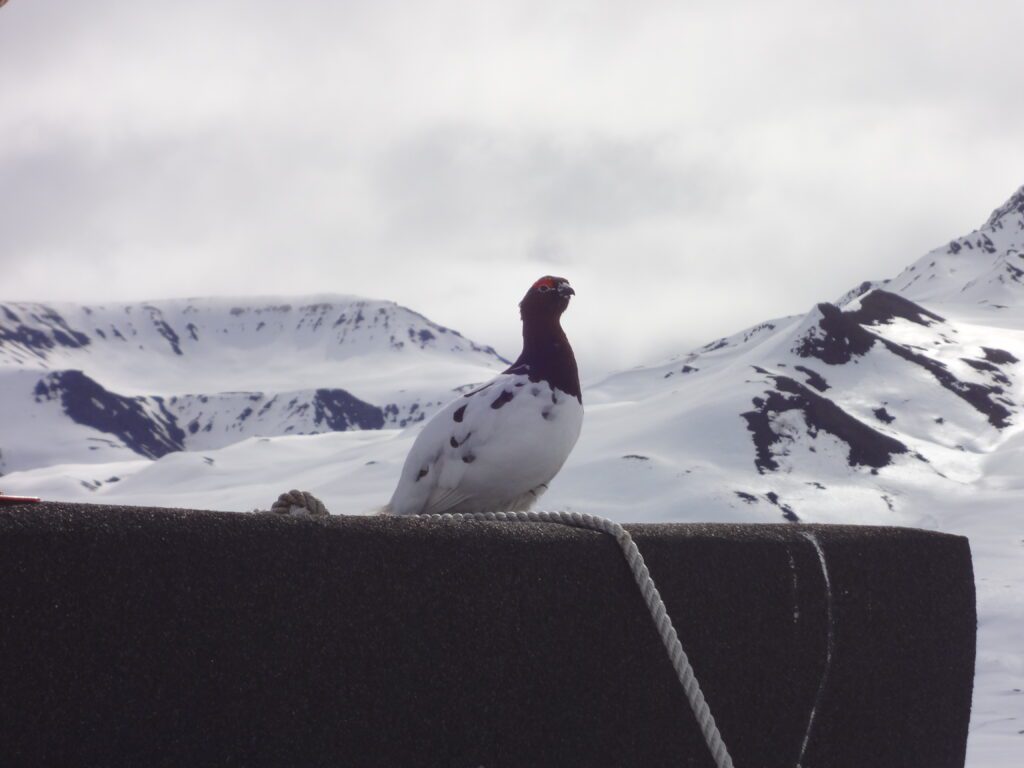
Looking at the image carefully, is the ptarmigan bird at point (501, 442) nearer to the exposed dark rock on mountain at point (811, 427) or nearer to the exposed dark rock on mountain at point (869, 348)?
the exposed dark rock on mountain at point (811, 427)

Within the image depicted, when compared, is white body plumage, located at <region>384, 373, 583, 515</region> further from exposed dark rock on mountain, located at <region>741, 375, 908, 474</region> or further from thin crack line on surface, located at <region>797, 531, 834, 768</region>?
exposed dark rock on mountain, located at <region>741, 375, 908, 474</region>

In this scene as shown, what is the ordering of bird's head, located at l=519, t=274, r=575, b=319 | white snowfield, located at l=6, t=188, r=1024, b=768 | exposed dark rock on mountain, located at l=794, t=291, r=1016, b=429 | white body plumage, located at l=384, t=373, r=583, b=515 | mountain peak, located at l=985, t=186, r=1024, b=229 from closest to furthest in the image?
1. white body plumage, located at l=384, t=373, r=583, b=515
2. bird's head, located at l=519, t=274, r=575, b=319
3. white snowfield, located at l=6, t=188, r=1024, b=768
4. exposed dark rock on mountain, located at l=794, t=291, r=1016, b=429
5. mountain peak, located at l=985, t=186, r=1024, b=229

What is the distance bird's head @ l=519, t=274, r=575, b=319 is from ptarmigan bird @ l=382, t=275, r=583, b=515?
0.12 metres

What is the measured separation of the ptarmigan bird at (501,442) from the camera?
332cm

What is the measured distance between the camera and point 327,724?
79.8 inches

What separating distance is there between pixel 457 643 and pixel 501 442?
3.91 feet

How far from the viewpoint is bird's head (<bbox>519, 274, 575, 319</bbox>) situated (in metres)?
3.68

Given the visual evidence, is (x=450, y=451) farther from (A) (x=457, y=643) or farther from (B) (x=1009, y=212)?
(B) (x=1009, y=212)

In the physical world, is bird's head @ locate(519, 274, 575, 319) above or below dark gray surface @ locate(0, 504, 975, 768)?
above

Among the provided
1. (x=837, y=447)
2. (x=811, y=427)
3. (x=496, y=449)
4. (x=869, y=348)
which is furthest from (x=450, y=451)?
(x=869, y=348)

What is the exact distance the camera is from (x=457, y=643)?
217 centimetres

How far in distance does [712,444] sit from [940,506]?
9410 mm

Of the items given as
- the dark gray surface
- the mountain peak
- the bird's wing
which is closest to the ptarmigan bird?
the bird's wing

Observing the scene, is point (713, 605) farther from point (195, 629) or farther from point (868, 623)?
point (195, 629)
